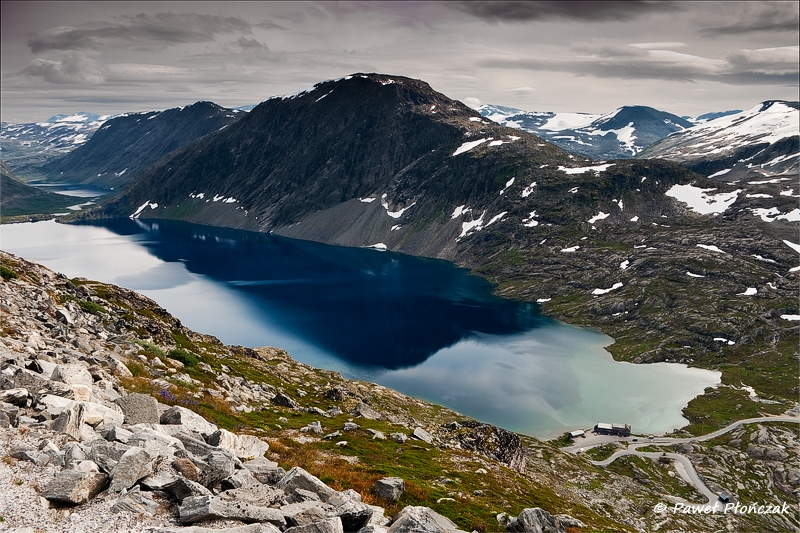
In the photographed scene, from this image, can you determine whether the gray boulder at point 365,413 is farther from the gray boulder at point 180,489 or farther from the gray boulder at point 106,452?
the gray boulder at point 180,489

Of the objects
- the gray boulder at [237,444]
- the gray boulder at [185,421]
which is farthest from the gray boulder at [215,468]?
the gray boulder at [185,421]

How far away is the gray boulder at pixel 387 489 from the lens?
25.1 meters

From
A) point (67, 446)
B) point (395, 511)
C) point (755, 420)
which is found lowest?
point (755, 420)

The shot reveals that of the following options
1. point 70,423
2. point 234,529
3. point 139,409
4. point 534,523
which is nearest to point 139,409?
point 139,409

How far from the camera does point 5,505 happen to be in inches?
660

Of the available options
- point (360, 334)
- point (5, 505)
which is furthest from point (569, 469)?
point (360, 334)

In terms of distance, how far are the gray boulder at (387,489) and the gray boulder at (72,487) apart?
12.0m

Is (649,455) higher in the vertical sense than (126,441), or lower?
lower

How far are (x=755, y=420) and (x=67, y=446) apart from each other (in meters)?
144

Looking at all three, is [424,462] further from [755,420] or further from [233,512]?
[755,420]

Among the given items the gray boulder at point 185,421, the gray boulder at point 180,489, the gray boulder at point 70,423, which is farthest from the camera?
the gray boulder at point 185,421

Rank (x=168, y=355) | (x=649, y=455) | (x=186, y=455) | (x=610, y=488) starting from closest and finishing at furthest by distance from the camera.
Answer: (x=186, y=455), (x=168, y=355), (x=610, y=488), (x=649, y=455)

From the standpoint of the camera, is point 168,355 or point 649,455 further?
point 649,455

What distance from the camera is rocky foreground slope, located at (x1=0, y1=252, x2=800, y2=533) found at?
17.8 meters
